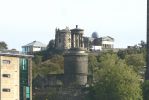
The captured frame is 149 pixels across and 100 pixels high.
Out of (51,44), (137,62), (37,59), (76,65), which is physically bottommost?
(76,65)

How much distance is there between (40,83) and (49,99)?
11.6 metres

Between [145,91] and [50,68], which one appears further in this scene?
[50,68]

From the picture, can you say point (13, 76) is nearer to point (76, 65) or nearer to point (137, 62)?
point (76, 65)

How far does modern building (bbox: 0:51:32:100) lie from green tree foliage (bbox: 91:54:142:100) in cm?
1571

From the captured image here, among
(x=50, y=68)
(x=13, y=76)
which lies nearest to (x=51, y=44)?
(x=50, y=68)

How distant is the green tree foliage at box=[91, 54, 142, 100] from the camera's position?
96875mm

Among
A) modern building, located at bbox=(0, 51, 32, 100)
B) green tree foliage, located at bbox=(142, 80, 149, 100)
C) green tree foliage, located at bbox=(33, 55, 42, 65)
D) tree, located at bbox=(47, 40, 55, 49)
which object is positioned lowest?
green tree foliage, located at bbox=(142, 80, 149, 100)

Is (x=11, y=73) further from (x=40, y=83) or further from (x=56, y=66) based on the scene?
(x=56, y=66)

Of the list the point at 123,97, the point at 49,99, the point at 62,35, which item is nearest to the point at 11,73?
the point at 123,97

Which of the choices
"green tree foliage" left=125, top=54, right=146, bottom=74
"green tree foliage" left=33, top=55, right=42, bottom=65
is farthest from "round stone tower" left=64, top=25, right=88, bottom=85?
"green tree foliage" left=33, top=55, right=42, bottom=65

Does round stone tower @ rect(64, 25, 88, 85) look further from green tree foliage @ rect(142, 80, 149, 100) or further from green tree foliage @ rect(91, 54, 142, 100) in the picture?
green tree foliage @ rect(142, 80, 149, 100)

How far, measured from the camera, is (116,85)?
3873 inches

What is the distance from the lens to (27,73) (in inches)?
3342

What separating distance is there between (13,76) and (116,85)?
1943 cm
